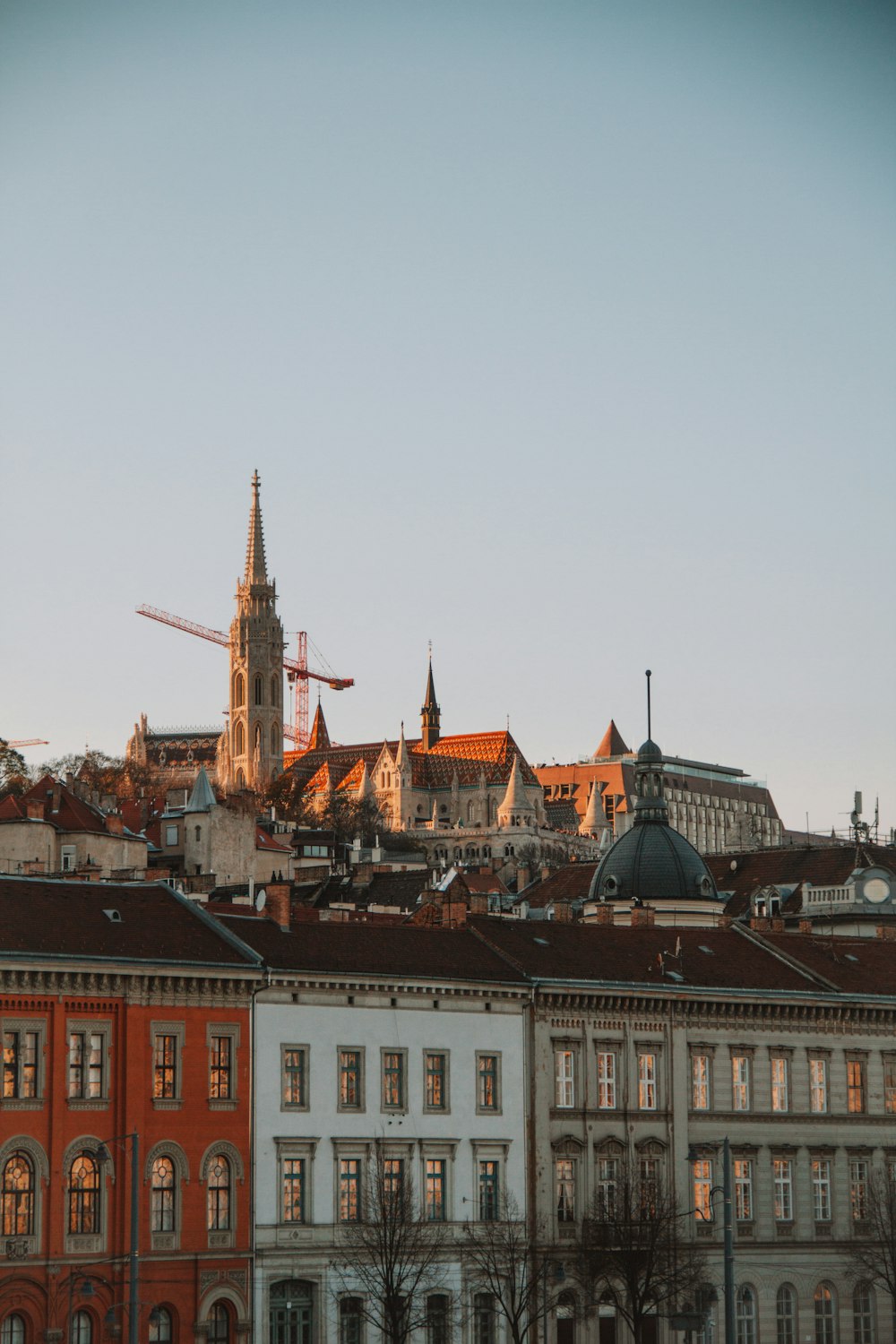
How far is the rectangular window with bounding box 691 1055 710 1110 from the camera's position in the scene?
322ft

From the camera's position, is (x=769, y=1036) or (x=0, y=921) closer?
(x=0, y=921)

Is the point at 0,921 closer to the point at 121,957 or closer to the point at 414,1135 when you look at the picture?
the point at 121,957

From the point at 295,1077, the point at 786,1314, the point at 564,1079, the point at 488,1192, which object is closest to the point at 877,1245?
the point at 786,1314

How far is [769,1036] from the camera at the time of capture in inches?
3957

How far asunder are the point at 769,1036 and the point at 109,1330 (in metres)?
29.6

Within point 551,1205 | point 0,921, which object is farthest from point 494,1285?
point 0,921

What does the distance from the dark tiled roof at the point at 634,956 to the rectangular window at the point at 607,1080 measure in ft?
8.54

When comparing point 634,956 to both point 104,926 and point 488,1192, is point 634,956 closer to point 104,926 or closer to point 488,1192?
point 488,1192

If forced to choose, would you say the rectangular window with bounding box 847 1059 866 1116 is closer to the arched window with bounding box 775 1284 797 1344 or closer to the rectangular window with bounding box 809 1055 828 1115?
the rectangular window with bounding box 809 1055 828 1115

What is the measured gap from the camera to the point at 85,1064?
271ft

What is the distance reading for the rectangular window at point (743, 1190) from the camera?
97.4 metres

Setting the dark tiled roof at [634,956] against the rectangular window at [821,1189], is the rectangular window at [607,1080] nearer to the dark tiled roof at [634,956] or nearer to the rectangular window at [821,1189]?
the dark tiled roof at [634,956]

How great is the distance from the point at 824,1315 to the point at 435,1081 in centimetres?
1788

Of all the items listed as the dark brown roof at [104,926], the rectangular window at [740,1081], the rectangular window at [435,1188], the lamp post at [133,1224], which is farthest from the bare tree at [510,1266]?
the lamp post at [133,1224]
